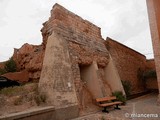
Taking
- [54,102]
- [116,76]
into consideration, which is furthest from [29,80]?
[116,76]

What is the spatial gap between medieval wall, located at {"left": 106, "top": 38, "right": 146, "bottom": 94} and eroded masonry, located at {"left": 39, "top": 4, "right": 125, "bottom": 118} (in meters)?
2.07

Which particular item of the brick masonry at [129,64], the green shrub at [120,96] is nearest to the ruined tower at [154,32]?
the green shrub at [120,96]

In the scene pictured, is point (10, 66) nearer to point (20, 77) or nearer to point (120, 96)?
point (20, 77)

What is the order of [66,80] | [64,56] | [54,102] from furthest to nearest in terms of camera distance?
[64,56] < [66,80] < [54,102]

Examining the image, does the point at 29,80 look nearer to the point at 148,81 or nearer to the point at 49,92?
the point at 49,92

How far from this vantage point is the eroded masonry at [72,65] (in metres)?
6.43

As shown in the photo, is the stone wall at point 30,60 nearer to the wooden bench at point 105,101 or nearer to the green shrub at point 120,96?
the wooden bench at point 105,101

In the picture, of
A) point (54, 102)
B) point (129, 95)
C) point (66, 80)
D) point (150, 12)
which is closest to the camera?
point (54, 102)

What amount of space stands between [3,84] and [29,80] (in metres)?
1.83

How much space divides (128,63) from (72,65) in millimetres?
7771

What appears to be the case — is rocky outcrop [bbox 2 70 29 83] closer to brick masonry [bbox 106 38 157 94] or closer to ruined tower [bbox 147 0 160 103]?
brick masonry [bbox 106 38 157 94]

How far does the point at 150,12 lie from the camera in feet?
29.3

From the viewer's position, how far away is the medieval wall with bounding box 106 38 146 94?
12.5 m

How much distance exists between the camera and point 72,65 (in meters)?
7.46
